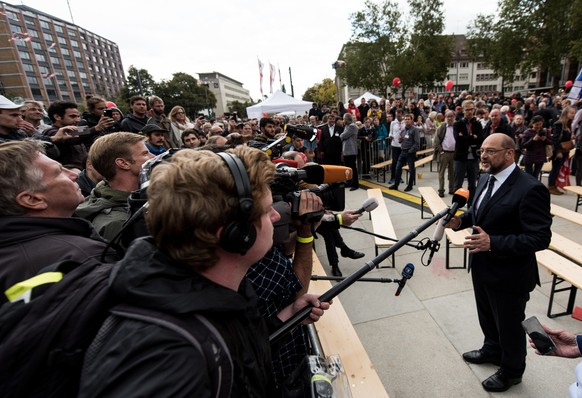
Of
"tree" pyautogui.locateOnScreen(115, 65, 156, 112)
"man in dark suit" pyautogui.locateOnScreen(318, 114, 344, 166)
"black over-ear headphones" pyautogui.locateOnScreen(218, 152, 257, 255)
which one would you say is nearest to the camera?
"black over-ear headphones" pyautogui.locateOnScreen(218, 152, 257, 255)

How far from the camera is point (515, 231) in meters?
2.25

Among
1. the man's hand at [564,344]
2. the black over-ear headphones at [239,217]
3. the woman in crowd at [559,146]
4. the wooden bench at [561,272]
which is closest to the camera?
the black over-ear headphones at [239,217]

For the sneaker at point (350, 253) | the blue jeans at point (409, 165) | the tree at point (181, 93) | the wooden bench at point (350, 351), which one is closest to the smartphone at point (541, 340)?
the wooden bench at point (350, 351)

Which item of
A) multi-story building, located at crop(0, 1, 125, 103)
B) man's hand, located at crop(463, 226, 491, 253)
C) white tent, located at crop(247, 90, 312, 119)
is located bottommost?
man's hand, located at crop(463, 226, 491, 253)

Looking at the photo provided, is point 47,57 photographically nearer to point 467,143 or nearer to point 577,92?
point 467,143

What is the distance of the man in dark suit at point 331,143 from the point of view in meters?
8.35

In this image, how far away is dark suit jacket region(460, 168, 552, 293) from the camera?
211 centimetres

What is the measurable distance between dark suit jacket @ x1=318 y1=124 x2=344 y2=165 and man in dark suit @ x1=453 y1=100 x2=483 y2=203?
294cm

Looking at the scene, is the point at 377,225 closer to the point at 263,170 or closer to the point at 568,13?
the point at 263,170

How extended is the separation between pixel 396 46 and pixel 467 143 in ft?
109

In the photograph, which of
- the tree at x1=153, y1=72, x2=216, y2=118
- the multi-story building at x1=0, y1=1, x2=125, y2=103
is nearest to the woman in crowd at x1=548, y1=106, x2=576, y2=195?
the tree at x1=153, y1=72, x2=216, y2=118

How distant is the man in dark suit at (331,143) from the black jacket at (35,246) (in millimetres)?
7415

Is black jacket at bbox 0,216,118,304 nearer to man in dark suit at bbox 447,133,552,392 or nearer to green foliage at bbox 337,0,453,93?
man in dark suit at bbox 447,133,552,392

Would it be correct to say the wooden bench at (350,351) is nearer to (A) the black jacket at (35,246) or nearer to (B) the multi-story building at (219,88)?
(A) the black jacket at (35,246)
